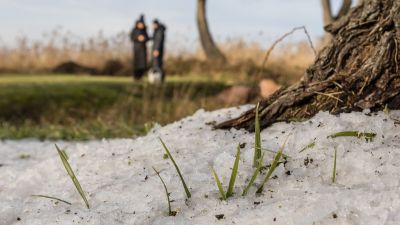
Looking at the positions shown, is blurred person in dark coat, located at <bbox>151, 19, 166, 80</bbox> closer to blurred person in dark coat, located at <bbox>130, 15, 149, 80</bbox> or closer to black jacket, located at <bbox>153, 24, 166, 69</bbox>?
black jacket, located at <bbox>153, 24, 166, 69</bbox>

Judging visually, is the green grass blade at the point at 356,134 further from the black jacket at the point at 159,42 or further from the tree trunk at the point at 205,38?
the tree trunk at the point at 205,38

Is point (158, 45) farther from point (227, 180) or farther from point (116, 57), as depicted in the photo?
point (227, 180)

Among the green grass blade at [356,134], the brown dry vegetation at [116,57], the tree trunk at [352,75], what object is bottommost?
the brown dry vegetation at [116,57]

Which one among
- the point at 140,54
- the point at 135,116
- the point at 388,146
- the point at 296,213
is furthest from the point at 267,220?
the point at 140,54

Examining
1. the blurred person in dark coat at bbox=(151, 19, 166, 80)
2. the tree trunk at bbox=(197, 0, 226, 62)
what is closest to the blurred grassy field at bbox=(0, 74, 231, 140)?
the blurred person in dark coat at bbox=(151, 19, 166, 80)

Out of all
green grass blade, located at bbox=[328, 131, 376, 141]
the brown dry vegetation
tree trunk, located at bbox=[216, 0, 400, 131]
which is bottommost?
the brown dry vegetation

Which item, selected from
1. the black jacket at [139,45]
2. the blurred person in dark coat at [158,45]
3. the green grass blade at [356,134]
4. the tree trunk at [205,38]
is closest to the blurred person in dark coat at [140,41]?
the black jacket at [139,45]
